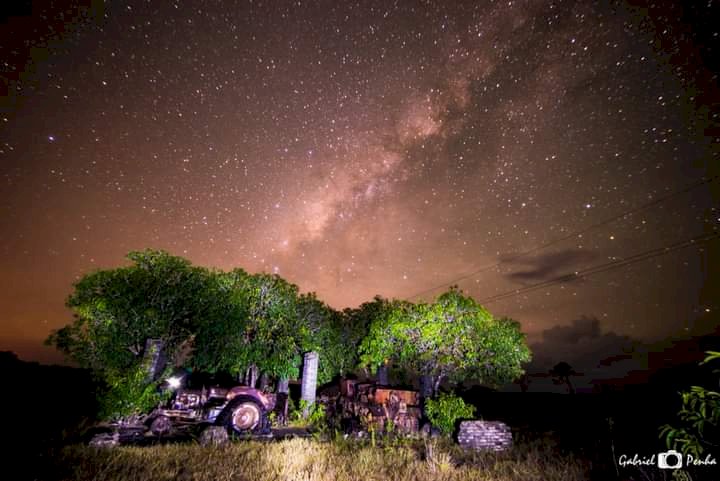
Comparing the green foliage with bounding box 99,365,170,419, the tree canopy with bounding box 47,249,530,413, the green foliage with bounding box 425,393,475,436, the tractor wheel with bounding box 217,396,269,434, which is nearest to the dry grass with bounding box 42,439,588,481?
the green foliage with bounding box 99,365,170,419

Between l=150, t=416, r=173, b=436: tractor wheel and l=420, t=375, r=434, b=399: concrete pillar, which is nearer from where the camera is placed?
l=150, t=416, r=173, b=436: tractor wheel

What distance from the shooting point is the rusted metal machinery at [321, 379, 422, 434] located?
1491 centimetres

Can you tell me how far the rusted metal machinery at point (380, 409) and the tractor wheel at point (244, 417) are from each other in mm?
3823

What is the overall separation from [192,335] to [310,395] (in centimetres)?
813

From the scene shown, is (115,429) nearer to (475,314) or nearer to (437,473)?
(437,473)

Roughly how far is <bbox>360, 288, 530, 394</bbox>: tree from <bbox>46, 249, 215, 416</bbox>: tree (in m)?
10.7

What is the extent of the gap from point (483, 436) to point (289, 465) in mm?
8081

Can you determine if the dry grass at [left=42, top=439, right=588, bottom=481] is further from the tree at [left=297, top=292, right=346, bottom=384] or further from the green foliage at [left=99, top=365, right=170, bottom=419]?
the tree at [left=297, top=292, right=346, bottom=384]

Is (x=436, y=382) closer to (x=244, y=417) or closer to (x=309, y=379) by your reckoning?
(x=309, y=379)

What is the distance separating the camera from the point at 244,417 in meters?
13.2

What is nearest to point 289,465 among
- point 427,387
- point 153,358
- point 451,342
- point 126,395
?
point 126,395

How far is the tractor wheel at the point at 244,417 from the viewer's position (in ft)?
41.8

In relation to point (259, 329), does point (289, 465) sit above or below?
below

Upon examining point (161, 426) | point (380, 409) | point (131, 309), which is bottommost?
point (161, 426)
